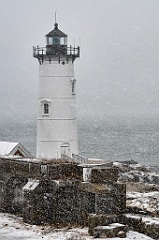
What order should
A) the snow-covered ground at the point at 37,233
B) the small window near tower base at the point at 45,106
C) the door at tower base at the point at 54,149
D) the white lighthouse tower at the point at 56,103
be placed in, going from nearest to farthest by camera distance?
the snow-covered ground at the point at 37,233, the door at tower base at the point at 54,149, the white lighthouse tower at the point at 56,103, the small window near tower base at the point at 45,106

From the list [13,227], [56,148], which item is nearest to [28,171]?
[13,227]

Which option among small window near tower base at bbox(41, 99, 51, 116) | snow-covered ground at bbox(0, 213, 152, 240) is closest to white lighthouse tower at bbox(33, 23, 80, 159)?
small window near tower base at bbox(41, 99, 51, 116)

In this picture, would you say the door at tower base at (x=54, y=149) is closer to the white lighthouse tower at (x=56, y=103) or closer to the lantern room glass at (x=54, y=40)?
the white lighthouse tower at (x=56, y=103)

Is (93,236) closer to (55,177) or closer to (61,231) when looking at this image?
(61,231)

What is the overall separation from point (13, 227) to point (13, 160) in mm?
2923

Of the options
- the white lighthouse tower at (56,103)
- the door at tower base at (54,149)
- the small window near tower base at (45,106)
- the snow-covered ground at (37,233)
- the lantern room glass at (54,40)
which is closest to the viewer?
the snow-covered ground at (37,233)

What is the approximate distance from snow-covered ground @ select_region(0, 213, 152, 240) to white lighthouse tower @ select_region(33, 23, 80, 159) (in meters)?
14.1

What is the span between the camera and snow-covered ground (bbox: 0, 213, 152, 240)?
573 inches

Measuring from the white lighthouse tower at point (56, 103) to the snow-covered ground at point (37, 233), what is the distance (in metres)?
14.1

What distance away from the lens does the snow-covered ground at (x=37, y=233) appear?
14562 mm

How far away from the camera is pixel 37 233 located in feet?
50.4

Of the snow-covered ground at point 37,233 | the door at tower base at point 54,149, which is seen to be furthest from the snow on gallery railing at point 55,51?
the snow-covered ground at point 37,233

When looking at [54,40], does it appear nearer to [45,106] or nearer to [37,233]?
[45,106]

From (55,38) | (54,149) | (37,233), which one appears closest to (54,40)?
(55,38)
